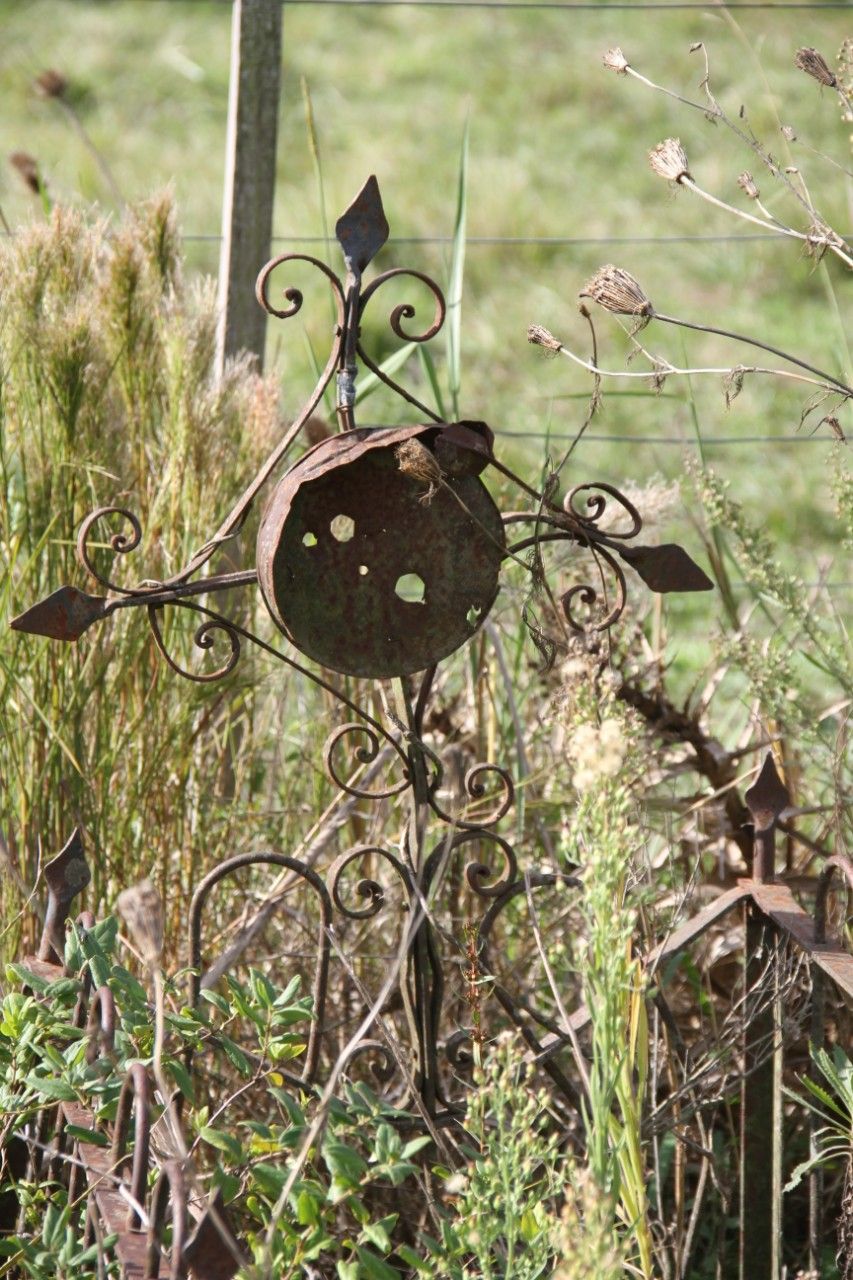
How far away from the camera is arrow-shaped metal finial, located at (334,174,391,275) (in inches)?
41.8

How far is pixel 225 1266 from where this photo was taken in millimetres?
743

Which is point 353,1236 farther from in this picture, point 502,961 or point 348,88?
point 348,88

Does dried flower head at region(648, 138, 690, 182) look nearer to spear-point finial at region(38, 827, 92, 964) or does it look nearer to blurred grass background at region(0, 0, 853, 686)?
spear-point finial at region(38, 827, 92, 964)

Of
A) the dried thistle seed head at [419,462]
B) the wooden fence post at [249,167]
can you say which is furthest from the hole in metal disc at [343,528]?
the wooden fence post at [249,167]

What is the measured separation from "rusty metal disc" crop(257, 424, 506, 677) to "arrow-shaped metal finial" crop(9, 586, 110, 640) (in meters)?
0.13

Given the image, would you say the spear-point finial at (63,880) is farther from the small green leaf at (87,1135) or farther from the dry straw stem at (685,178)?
the dry straw stem at (685,178)

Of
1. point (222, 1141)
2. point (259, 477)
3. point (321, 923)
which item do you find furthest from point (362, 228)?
point (222, 1141)

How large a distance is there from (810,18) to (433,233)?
2651mm

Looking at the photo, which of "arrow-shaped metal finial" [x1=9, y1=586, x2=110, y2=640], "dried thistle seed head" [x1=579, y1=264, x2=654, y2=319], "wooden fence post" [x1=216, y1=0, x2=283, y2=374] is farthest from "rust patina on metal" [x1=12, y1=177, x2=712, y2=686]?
"wooden fence post" [x1=216, y1=0, x2=283, y2=374]

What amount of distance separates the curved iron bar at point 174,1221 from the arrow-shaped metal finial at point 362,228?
65 centimetres

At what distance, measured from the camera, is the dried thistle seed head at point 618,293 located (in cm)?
98

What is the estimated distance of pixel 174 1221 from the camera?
78 centimetres

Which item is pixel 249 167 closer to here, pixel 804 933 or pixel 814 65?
pixel 814 65

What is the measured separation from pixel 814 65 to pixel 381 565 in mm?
490
